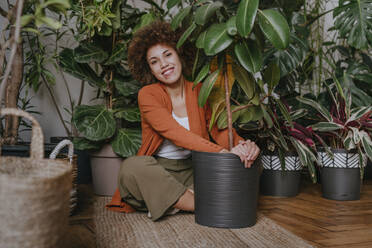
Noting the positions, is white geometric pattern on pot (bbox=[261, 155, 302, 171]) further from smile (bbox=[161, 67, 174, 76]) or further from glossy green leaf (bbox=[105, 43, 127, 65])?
glossy green leaf (bbox=[105, 43, 127, 65])

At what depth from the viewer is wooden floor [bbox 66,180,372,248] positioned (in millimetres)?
1438

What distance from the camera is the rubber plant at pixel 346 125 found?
2020 mm

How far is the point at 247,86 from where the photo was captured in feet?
5.38

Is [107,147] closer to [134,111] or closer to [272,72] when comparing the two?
[134,111]

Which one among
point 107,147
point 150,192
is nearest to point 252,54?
point 150,192

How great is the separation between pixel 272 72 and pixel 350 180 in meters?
0.93

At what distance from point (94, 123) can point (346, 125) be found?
1.50m

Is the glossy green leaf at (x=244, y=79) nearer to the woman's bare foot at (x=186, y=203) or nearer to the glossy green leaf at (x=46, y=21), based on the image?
the woman's bare foot at (x=186, y=203)

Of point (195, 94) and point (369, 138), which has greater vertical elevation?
point (195, 94)

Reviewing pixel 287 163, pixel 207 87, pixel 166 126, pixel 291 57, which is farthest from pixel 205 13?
pixel 287 163

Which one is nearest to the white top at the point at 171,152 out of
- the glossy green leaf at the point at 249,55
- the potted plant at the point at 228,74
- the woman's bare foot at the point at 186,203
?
the woman's bare foot at the point at 186,203

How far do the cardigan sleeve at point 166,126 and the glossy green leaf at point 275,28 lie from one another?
0.57 metres

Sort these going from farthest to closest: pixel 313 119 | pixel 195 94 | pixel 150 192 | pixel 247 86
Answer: pixel 313 119, pixel 195 94, pixel 150 192, pixel 247 86

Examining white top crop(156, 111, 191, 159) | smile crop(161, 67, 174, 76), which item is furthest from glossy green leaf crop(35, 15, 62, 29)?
white top crop(156, 111, 191, 159)
